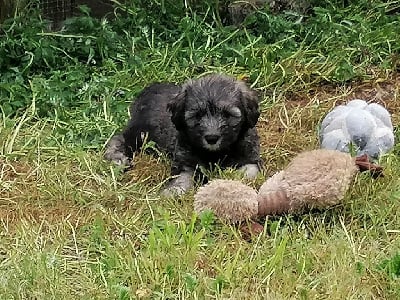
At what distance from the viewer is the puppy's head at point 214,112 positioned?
5.12 metres

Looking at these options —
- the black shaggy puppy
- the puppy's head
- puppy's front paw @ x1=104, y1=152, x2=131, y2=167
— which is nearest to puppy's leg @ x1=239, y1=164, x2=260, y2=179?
the black shaggy puppy

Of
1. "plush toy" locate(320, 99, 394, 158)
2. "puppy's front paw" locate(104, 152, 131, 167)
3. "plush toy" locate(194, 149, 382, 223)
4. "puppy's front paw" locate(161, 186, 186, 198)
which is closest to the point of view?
"plush toy" locate(194, 149, 382, 223)

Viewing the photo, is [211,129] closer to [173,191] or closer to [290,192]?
[173,191]

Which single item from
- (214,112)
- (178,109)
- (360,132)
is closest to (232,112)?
(214,112)

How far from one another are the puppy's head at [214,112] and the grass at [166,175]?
0.23 metres

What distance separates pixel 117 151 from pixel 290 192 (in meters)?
1.59

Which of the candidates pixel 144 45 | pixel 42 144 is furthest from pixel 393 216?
pixel 144 45

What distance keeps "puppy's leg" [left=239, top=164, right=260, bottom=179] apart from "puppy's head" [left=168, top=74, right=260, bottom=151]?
162mm

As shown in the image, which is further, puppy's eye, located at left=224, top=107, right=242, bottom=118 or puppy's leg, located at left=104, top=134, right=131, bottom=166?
puppy's leg, located at left=104, top=134, right=131, bottom=166

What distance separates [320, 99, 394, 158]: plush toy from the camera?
5.09m

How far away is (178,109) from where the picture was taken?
17.3 feet

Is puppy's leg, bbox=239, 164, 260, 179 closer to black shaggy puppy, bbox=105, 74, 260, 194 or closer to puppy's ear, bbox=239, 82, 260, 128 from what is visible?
black shaggy puppy, bbox=105, 74, 260, 194

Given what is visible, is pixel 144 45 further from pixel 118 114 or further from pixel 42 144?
pixel 42 144

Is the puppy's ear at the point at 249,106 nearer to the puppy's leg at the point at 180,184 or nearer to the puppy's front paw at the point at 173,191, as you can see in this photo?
the puppy's leg at the point at 180,184
